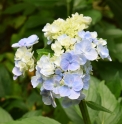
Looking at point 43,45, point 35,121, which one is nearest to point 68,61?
point 35,121

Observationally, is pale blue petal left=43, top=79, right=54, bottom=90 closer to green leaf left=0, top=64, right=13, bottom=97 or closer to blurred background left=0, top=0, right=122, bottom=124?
blurred background left=0, top=0, right=122, bottom=124

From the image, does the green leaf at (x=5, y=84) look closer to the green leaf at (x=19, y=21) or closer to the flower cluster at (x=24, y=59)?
the green leaf at (x=19, y=21)

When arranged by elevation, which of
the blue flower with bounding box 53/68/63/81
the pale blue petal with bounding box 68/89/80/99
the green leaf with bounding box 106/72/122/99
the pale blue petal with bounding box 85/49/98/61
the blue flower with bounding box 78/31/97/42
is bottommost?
the green leaf with bounding box 106/72/122/99

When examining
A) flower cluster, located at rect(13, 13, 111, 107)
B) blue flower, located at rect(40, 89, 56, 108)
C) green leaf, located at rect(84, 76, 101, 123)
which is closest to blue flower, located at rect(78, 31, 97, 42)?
flower cluster, located at rect(13, 13, 111, 107)

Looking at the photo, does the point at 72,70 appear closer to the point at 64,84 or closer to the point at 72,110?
the point at 64,84

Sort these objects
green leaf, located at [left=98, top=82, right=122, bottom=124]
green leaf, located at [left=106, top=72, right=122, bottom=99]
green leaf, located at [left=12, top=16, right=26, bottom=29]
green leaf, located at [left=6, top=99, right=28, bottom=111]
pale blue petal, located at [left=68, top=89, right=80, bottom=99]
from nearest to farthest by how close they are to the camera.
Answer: pale blue petal, located at [left=68, top=89, right=80, bottom=99] < green leaf, located at [left=98, top=82, right=122, bottom=124] < green leaf, located at [left=106, top=72, right=122, bottom=99] < green leaf, located at [left=6, top=99, right=28, bottom=111] < green leaf, located at [left=12, top=16, right=26, bottom=29]

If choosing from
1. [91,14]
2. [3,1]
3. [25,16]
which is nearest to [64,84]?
[91,14]

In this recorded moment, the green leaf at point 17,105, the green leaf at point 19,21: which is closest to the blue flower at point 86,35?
the green leaf at point 17,105

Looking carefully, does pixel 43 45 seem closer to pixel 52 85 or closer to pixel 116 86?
pixel 116 86
